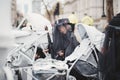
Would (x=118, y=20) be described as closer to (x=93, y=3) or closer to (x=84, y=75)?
(x=84, y=75)

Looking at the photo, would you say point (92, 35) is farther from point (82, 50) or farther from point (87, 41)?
point (82, 50)

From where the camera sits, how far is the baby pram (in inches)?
244

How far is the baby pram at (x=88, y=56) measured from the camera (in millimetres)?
6203

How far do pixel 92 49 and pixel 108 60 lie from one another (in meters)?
1.31

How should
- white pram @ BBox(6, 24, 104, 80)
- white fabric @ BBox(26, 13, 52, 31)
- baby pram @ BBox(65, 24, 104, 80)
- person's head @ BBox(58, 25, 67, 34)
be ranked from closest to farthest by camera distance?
white pram @ BBox(6, 24, 104, 80) < baby pram @ BBox(65, 24, 104, 80) < person's head @ BBox(58, 25, 67, 34) < white fabric @ BBox(26, 13, 52, 31)

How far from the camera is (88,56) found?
632 cm

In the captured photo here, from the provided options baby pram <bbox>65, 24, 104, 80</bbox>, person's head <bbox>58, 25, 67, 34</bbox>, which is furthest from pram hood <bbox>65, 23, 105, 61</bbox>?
person's head <bbox>58, 25, 67, 34</bbox>

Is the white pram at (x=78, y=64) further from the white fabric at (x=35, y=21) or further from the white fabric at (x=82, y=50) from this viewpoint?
the white fabric at (x=35, y=21)

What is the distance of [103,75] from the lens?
17.2 feet

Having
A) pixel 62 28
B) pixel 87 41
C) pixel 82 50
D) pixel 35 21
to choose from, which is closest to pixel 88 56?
pixel 82 50

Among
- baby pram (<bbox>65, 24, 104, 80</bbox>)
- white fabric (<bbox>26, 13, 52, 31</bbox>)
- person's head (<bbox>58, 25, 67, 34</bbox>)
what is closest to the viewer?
baby pram (<bbox>65, 24, 104, 80</bbox>)

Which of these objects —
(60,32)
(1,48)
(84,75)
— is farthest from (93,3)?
(1,48)

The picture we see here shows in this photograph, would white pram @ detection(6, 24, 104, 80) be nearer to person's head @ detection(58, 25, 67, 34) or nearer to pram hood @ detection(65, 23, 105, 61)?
pram hood @ detection(65, 23, 105, 61)

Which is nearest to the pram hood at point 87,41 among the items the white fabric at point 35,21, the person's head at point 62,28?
the person's head at point 62,28
